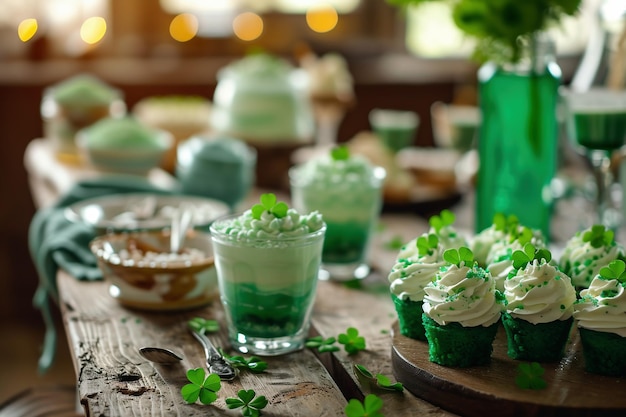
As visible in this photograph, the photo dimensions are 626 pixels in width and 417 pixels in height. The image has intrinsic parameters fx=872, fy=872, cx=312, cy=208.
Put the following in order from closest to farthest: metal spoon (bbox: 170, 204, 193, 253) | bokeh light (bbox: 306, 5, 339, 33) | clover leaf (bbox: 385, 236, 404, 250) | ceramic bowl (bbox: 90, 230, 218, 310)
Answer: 1. ceramic bowl (bbox: 90, 230, 218, 310)
2. metal spoon (bbox: 170, 204, 193, 253)
3. clover leaf (bbox: 385, 236, 404, 250)
4. bokeh light (bbox: 306, 5, 339, 33)

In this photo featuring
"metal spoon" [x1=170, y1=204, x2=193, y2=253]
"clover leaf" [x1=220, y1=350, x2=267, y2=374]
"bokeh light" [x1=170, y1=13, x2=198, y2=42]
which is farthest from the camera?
"bokeh light" [x1=170, y1=13, x2=198, y2=42]

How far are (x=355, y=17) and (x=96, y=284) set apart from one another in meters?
5.92

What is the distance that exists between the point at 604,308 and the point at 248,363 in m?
0.55

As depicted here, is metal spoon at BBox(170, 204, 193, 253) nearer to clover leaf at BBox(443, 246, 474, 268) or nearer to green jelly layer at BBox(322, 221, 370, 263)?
green jelly layer at BBox(322, 221, 370, 263)

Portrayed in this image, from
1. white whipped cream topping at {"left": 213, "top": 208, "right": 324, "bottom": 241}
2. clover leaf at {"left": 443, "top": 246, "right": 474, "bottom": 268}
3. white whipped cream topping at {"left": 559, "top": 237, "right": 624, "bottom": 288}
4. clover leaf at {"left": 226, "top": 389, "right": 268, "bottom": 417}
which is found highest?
white whipped cream topping at {"left": 213, "top": 208, "right": 324, "bottom": 241}

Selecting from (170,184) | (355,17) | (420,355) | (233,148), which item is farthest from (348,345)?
(355,17)

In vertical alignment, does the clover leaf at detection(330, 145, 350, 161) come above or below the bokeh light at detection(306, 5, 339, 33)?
above

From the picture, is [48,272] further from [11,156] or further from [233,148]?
[11,156]

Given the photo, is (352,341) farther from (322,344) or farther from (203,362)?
(203,362)

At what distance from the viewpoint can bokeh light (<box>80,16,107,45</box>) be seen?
5988 mm

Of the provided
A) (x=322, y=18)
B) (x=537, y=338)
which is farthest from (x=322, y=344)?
(x=322, y=18)

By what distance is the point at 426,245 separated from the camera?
1.44 m

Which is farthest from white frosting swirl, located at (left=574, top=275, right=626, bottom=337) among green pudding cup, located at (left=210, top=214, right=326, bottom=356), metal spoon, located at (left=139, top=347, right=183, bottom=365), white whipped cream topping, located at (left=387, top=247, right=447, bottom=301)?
metal spoon, located at (left=139, top=347, right=183, bottom=365)

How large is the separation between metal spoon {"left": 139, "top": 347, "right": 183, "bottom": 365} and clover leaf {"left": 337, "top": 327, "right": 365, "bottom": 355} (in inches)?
10.9
